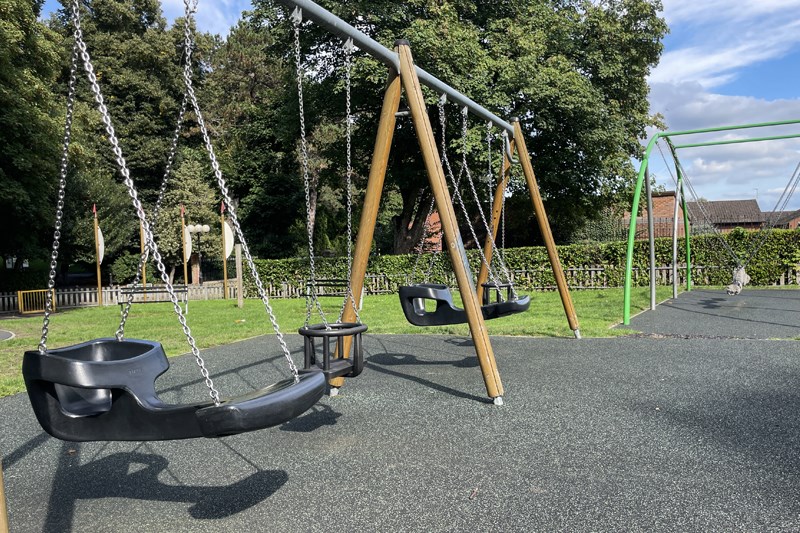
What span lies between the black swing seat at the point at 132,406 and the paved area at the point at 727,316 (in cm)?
693

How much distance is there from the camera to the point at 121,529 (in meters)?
2.52

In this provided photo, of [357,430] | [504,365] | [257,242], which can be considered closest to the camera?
[357,430]

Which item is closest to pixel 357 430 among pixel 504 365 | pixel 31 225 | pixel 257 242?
pixel 504 365

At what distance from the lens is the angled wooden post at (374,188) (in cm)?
475

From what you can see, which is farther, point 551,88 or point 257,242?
point 257,242

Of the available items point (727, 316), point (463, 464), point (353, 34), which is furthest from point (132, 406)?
point (727, 316)

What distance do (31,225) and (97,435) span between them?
1943cm

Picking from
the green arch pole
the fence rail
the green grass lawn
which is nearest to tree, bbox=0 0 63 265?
the fence rail

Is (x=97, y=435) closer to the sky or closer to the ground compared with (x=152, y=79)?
closer to the ground

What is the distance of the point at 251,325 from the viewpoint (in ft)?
36.4

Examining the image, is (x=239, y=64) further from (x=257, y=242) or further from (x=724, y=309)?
(x=724, y=309)

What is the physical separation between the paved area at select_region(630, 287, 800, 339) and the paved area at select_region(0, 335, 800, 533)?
2701mm

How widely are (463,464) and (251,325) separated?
8521 millimetres

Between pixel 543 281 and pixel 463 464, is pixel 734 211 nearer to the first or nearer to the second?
pixel 543 281
